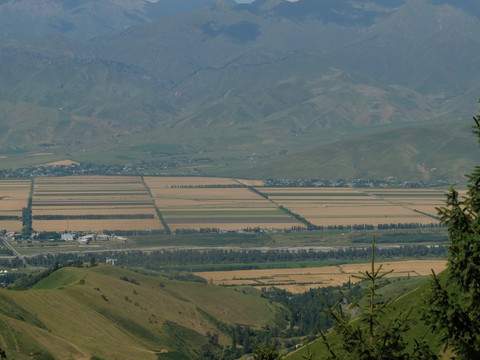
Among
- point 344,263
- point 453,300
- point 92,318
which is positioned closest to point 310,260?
point 344,263

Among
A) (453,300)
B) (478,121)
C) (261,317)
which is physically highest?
(478,121)

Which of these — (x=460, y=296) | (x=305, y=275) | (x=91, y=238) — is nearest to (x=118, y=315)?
(x=305, y=275)

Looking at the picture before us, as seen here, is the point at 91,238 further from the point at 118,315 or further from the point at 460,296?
the point at 460,296

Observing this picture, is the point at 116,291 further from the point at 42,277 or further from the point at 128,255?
the point at 128,255

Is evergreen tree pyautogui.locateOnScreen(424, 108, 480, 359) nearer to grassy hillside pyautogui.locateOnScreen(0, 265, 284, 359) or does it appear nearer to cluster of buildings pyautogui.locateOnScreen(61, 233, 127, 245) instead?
grassy hillside pyautogui.locateOnScreen(0, 265, 284, 359)

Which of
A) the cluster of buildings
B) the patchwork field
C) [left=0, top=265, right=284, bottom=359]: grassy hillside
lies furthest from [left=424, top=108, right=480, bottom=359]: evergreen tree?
the cluster of buildings

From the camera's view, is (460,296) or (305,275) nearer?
(460,296)
